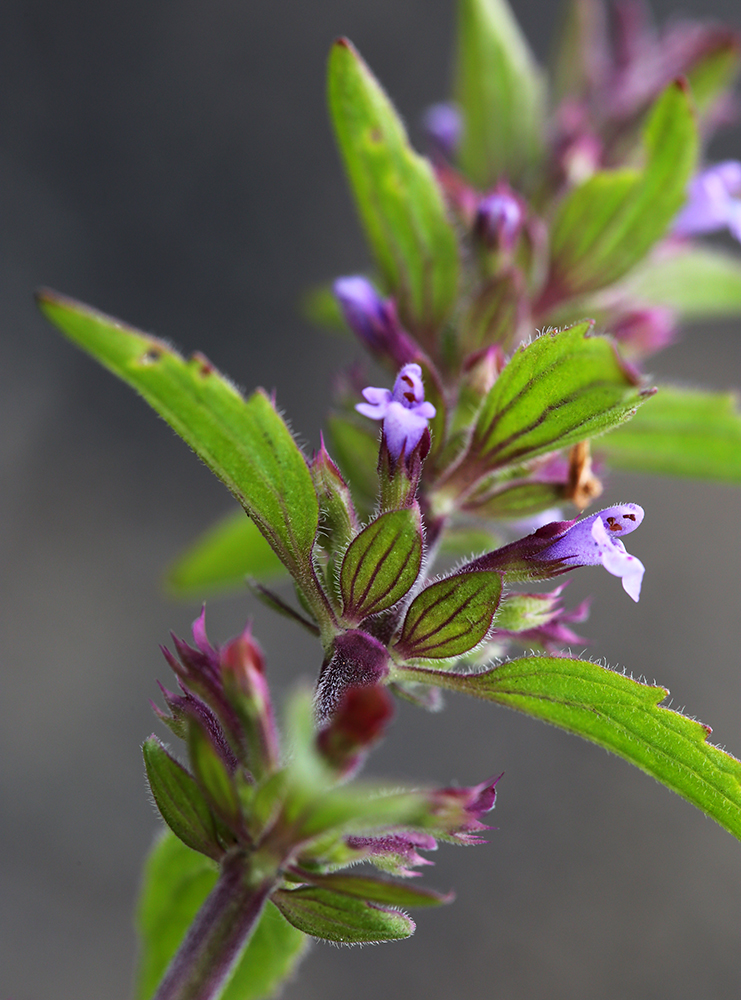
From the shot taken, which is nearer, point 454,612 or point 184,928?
point 454,612

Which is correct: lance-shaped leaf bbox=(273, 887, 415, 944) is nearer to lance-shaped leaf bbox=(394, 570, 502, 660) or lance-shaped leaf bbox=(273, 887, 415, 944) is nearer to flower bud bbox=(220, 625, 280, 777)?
flower bud bbox=(220, 625, 280, 777)

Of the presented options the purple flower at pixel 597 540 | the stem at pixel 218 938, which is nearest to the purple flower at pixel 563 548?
the purple flower at pixel 597 540

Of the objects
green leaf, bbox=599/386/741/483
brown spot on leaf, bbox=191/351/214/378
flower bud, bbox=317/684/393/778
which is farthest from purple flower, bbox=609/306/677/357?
flower bud, bbox=317/684/393/778

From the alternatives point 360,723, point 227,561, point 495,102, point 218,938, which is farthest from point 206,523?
point 360,723

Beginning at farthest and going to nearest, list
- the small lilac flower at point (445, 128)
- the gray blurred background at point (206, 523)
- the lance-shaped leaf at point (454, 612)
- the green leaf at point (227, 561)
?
1. the gray blurred background at point (206, 523)
2. the small lilac flower at point (445, 128)
3. the green leaf at point (227, 561)
4. the lance-shaped leaf at point (454, 612)

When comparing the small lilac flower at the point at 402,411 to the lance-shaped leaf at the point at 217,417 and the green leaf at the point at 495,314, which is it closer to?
the lance-shaped leaf at the point at 217,417

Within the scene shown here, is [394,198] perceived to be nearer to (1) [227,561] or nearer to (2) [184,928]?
(1) [227,561]

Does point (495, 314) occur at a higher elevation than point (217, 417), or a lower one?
higher
